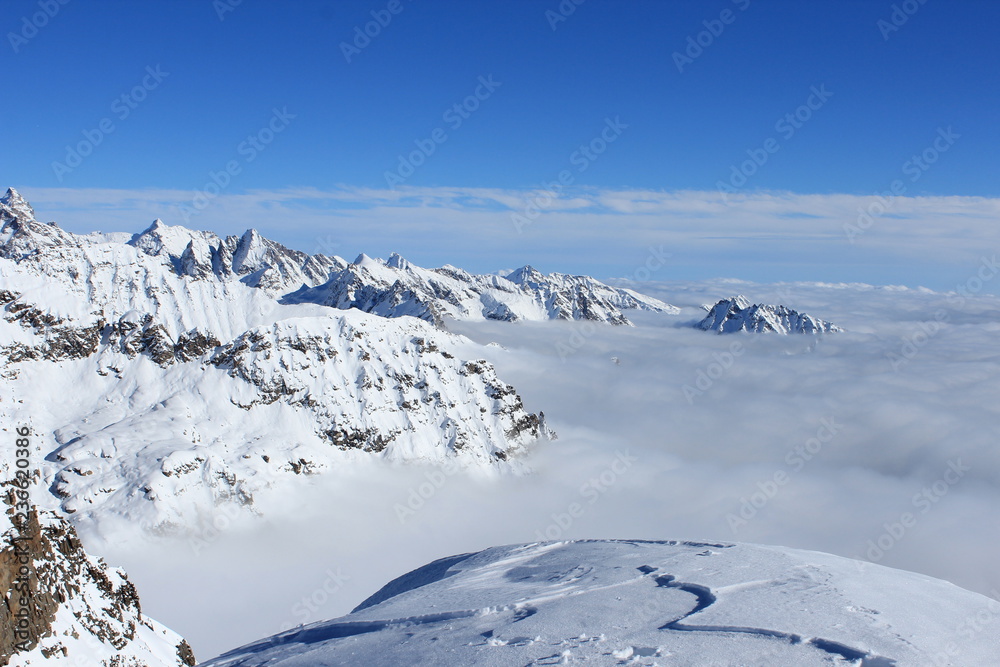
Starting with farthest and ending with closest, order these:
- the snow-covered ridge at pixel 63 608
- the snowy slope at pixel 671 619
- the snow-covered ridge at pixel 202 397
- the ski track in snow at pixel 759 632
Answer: the snow-covered ridge at pixel 202 397 → the snow-covered ridge at pixel 63 608 → the snowy slope at pixel 671 619 → the ski track in snow at pixel 759 632

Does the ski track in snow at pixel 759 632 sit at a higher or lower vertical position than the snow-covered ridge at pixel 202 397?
lower

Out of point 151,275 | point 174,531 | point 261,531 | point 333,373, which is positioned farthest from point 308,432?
point 151,275

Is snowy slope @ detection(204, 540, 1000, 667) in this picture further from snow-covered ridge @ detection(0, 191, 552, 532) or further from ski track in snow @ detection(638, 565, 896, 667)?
snow-covered ridge @ detection(0, 191, 552, 532)

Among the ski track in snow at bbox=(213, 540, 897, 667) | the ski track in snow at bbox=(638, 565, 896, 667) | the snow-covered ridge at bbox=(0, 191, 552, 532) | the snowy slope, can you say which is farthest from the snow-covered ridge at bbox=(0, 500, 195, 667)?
the snow-covered ridge at bbox=(0, 191, 552, 532)

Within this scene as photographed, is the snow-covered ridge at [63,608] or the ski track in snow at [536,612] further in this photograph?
the snow-covered ridge at [63,608]

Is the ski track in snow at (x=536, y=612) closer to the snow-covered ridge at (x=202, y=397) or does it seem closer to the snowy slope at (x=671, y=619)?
the snowy slope at (x=671, y=619)

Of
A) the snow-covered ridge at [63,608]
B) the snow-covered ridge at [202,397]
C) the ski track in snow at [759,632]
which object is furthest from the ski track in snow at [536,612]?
the snow-covered ridge at [202,397]

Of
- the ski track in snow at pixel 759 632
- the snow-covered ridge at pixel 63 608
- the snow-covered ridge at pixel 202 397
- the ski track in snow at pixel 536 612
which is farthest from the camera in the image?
the snow-covered ridge at pixel 202 397

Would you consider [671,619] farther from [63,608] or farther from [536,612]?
[63,608]

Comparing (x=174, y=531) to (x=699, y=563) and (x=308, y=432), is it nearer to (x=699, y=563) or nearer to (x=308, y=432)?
(x=308, y=432)
